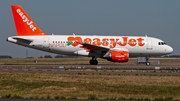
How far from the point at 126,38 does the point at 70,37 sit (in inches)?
279

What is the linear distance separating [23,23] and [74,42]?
6.84 m

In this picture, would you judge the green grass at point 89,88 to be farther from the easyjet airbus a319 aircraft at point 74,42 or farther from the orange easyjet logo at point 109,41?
the orange easyjet logo at point 109,41

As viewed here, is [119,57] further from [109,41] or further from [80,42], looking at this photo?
[80,42]

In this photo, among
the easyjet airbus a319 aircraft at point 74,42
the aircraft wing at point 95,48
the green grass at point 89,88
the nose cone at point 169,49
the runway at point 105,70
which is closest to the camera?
the green grass at point 89,88

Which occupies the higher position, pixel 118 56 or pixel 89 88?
pixel 118 56

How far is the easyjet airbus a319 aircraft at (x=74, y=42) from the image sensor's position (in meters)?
42.5

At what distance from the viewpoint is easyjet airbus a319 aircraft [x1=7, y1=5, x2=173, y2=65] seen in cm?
4247

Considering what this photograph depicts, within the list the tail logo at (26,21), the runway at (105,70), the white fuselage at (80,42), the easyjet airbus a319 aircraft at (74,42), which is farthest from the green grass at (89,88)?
the tail logo at (26,21)

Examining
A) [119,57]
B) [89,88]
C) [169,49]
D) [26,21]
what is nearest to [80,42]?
[119,57]

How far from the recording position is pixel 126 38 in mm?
43656

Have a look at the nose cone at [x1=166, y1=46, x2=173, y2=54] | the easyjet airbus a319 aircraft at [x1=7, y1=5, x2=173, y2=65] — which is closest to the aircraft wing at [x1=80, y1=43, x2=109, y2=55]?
the easyjet airbus a319 aircraft at [x1=7, y1=5, x2=173, y2=65]

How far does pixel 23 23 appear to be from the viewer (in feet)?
142

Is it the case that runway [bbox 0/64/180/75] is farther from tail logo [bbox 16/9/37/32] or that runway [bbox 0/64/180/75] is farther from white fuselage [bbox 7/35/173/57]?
tail logo [bbox 16/9/37/32]

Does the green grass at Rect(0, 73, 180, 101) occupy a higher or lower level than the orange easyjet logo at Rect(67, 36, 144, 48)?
lower
